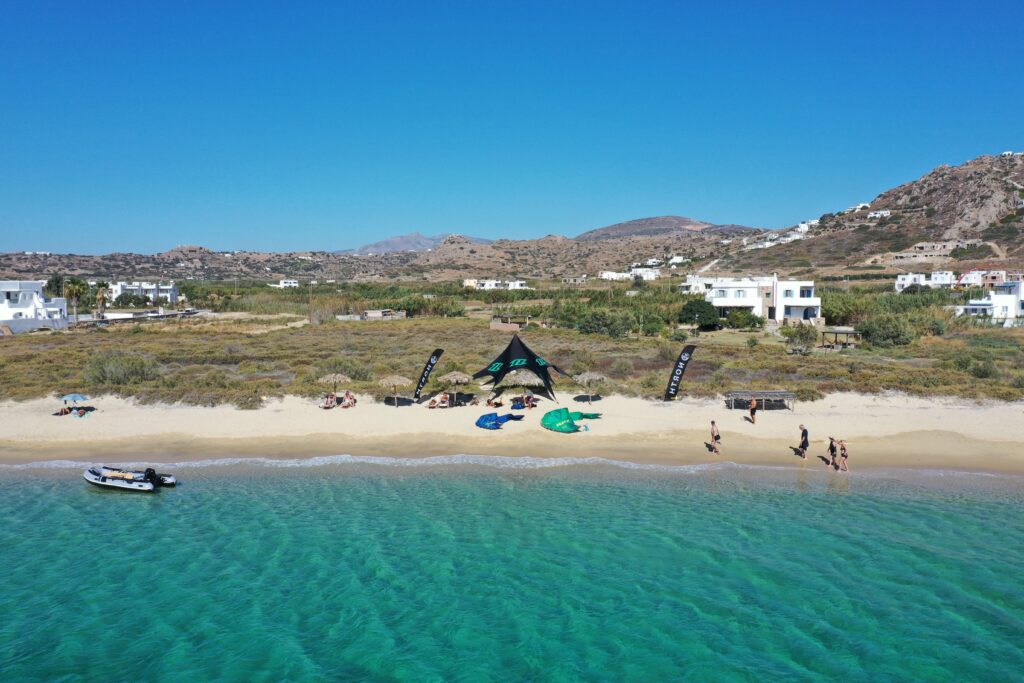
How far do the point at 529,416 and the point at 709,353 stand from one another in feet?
66.0

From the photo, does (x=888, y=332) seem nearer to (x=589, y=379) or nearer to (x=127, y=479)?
(x=589, y=379)

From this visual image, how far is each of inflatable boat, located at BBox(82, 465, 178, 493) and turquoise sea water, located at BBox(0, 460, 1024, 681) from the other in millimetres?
327

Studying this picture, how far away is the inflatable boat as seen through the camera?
19516 mm

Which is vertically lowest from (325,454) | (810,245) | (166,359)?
(325,454)

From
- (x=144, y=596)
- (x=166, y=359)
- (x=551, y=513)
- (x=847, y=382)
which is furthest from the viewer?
(x=166, y=359)

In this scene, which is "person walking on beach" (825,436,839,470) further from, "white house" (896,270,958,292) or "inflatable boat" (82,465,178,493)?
"white house" (896,270,958,292)

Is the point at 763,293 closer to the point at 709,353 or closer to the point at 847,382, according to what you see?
the point at 709,353

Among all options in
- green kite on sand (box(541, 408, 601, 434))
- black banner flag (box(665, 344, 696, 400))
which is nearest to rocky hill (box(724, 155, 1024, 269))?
black banner flag (box(665, 344, 696, 400))

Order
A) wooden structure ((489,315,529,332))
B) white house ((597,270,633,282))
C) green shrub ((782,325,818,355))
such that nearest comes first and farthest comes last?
green shrub ((782,325,818,355)) < wooden structure ((489,315,529,332)) < white house ((597,270,633,282))

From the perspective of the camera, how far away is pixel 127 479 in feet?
64.4

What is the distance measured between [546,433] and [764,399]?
9544 mm

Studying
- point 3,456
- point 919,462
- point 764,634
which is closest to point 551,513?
point 764,634

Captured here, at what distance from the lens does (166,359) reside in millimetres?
41625

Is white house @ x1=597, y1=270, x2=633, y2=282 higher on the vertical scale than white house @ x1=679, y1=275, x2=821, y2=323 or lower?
higher
